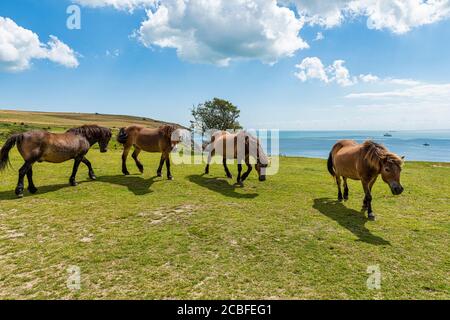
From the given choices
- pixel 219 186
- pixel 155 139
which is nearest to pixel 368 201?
pixel 219 186

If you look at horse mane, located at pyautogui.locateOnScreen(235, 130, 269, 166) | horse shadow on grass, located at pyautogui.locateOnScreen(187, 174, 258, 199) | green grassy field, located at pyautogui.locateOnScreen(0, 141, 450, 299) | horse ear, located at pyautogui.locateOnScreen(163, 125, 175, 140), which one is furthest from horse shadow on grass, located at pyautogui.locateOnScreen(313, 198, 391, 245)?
horse ear, located at pyautogui.locateOnScreen(163, 125, 175, 140)

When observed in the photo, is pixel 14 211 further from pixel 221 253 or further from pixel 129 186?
pixel 221 253

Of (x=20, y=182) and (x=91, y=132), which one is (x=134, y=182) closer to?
(x=91, y=132)

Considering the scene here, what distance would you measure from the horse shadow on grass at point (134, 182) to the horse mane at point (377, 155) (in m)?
7.39

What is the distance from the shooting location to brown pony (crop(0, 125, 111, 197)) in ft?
26.7

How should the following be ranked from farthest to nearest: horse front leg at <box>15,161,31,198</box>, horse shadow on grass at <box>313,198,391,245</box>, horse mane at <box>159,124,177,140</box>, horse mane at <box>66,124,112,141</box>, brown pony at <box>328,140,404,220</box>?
horse mane at <box>159,124,177,140</box> → horse mane at <box>66,124,112,141</box> → horse front leg at <box>15,161,31,198</box> → brown pony at <box>328,140,404,220</box> → horse shadow on grass at <box>313,198,391,245</box>

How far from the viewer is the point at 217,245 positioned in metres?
4.96

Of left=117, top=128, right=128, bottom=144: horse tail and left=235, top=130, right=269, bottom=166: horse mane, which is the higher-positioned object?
left=117, top=128, right=128, bottom=144: horse tail

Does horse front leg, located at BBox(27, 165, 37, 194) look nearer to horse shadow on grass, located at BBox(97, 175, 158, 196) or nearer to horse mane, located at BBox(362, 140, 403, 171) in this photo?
horse shadow on grass, located at BBox(97, 175, 158, 196)

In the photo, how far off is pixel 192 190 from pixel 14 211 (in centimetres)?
539

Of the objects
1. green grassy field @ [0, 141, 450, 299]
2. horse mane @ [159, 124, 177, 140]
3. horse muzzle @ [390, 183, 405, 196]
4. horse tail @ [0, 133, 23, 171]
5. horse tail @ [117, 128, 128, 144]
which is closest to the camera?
green grassy field @ [0, 141, 450, 299]

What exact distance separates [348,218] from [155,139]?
8687mm

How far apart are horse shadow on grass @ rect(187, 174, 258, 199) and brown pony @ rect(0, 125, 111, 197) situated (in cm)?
478

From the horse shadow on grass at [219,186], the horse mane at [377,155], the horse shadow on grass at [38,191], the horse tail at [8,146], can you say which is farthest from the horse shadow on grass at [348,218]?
the horse tail at [8,146]
